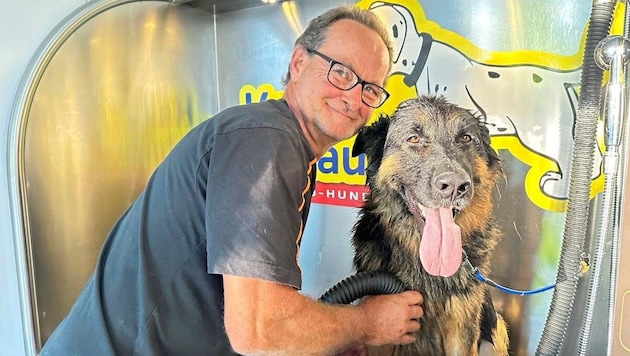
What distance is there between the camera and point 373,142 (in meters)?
1.31

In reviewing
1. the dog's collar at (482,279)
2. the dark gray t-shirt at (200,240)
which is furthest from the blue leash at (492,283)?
the dark gray t-shirt at (200,240)

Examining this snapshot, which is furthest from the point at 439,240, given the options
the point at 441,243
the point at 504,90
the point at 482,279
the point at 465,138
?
the point at 504,90

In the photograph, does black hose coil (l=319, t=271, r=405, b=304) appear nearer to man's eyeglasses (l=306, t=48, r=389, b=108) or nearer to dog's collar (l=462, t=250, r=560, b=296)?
dog's collar (l=462, t=250, r=560, b=296)

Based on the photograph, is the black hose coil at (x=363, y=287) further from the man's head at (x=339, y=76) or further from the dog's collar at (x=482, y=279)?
the man's head at (x=339, y=76)

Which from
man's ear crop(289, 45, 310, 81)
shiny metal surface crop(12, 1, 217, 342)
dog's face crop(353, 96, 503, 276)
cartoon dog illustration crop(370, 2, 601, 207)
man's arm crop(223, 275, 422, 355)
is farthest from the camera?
shiny metal surface crop(12, 1, 217, 342)

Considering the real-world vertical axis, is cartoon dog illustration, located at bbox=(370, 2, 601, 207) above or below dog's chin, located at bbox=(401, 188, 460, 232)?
above

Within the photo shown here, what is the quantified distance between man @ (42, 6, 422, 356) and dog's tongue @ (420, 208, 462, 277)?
95 millimetres

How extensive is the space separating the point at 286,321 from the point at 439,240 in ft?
1.42

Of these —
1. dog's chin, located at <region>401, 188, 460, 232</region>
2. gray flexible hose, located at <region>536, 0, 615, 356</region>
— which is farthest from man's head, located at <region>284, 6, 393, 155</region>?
gray flexible hose, located at <region>536, 0, 615, 356</region>

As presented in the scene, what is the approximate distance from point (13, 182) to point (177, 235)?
0.62 meters

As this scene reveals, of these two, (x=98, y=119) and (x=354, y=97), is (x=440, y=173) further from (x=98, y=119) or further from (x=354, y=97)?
(x=98, y=119)

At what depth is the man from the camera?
36.0 inches

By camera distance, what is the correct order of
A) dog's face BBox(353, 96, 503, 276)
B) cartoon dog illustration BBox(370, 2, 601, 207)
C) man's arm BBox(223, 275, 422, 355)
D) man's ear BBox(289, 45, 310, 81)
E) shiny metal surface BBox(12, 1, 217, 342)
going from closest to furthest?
man's arm BBox(223, 275, 422, 355), cartoon dog illustration BBox(370, 2, 601, 207), dog's face BBox(353, 96, 503, 276), man's ear BBox(289, 45, 310, 81), shiny metal surface BBox(12, 1, 217, 342)

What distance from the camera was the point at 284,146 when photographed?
0.97 meters
